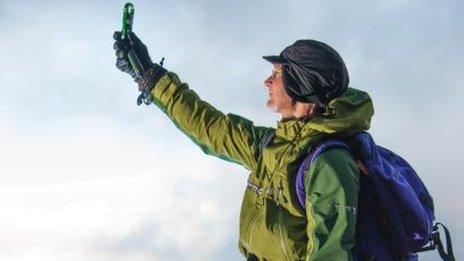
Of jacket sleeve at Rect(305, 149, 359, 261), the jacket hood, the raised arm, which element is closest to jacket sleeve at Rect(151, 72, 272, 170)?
the raised arm

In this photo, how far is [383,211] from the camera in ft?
20.4

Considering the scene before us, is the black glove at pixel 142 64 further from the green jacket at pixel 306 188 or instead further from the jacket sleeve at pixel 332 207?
the jacket sleeve at pixel 332 207

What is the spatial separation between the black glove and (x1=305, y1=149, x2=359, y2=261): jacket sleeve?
369 cm

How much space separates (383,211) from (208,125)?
127 inches

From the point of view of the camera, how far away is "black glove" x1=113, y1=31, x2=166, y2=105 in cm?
910

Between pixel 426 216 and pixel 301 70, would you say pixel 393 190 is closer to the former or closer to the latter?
pixel 426 216

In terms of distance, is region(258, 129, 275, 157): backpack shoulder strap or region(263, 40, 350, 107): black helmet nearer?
region(263, 40, 350, 107): black helmet

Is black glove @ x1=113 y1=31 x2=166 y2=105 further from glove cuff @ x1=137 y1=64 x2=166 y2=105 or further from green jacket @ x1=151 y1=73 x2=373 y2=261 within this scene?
green jacket @ x1=151 y1=73 x2=373 y2=261

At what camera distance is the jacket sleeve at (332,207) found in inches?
229

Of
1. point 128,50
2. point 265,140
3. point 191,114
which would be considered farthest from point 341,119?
point 128,50

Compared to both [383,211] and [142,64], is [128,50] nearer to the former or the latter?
[142,64]

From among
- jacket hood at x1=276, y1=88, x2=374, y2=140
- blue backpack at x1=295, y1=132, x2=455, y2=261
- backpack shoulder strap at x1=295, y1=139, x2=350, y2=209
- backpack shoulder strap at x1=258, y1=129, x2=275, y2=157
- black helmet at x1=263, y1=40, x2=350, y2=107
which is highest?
black helmet at x1=263, y1=40, x2=350, y2=107

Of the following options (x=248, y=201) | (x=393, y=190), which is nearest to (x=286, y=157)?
(x=248, y=201)

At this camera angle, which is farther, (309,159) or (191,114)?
(191,114)
